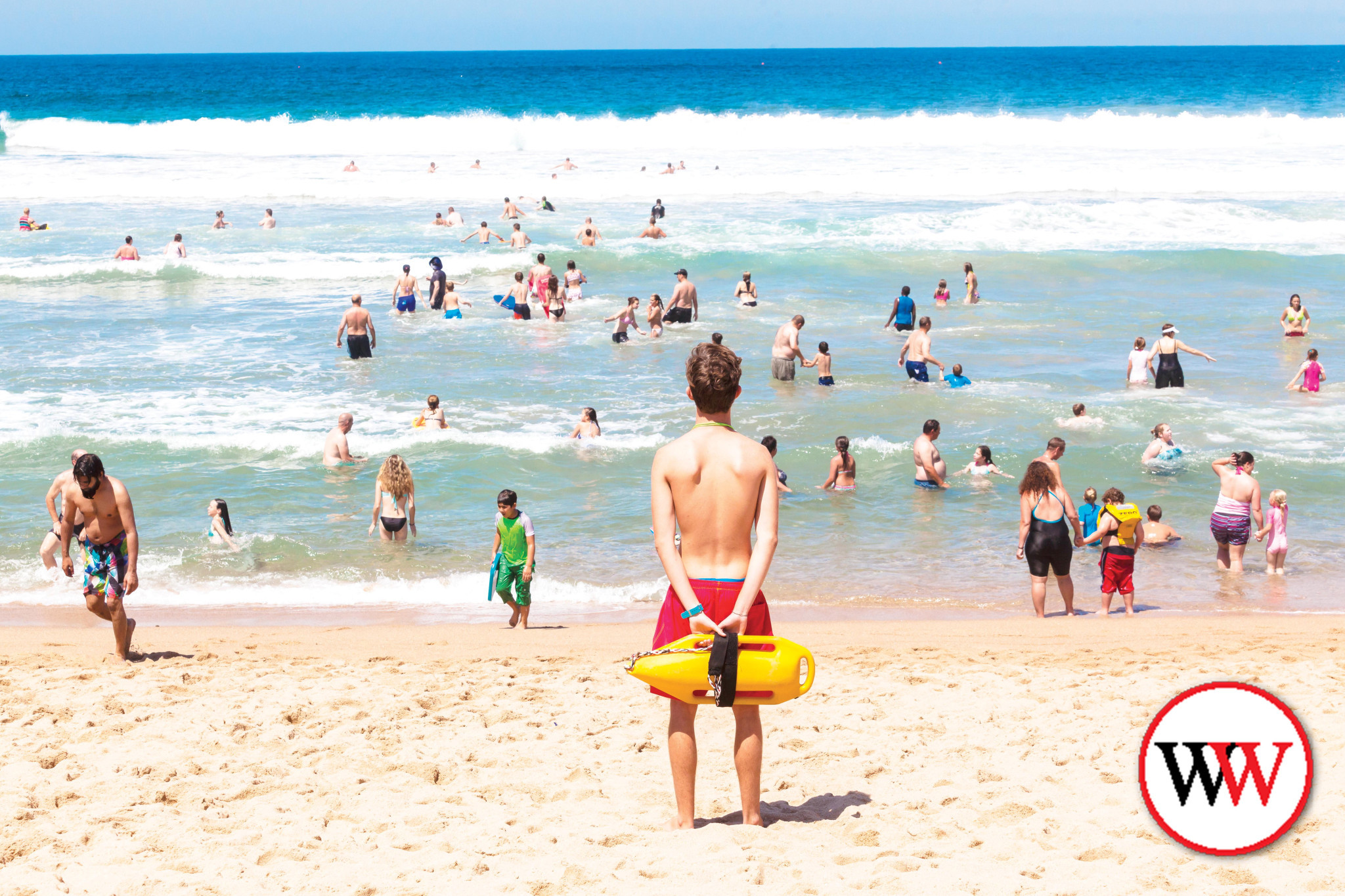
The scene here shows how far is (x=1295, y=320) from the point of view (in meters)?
19.1

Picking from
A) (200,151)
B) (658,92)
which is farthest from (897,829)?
(658,92)

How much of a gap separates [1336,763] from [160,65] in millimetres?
137125

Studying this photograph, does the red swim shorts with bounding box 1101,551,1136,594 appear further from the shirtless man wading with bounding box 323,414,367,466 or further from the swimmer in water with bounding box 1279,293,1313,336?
the swimmer in water with bounding box 1279,293,1313,336

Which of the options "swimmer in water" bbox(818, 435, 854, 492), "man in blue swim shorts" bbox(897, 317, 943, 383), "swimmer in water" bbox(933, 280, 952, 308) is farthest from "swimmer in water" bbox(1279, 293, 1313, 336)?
"swimmer in water" bbox(818, 435, 854, 492)

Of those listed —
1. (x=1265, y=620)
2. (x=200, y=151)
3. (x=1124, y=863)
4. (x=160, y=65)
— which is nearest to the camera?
(x=1124, y=863)

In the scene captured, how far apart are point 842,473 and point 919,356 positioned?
4.85 m

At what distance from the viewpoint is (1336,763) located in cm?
482

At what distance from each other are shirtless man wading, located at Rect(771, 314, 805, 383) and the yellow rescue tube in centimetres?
1347

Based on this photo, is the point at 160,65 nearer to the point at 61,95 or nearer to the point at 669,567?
the point at 61,95

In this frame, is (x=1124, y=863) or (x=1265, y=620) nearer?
(x=1124, y=863)

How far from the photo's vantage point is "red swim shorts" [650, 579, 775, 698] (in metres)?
4.10

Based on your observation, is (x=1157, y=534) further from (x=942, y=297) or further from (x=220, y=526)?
(x=942, y=297)

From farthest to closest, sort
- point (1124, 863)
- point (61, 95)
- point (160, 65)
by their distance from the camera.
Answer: point (160, 65)
point (61, 95)
point (1124, 863)

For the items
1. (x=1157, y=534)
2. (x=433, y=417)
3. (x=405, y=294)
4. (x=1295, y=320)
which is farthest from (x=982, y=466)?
(x=405, y=294)
